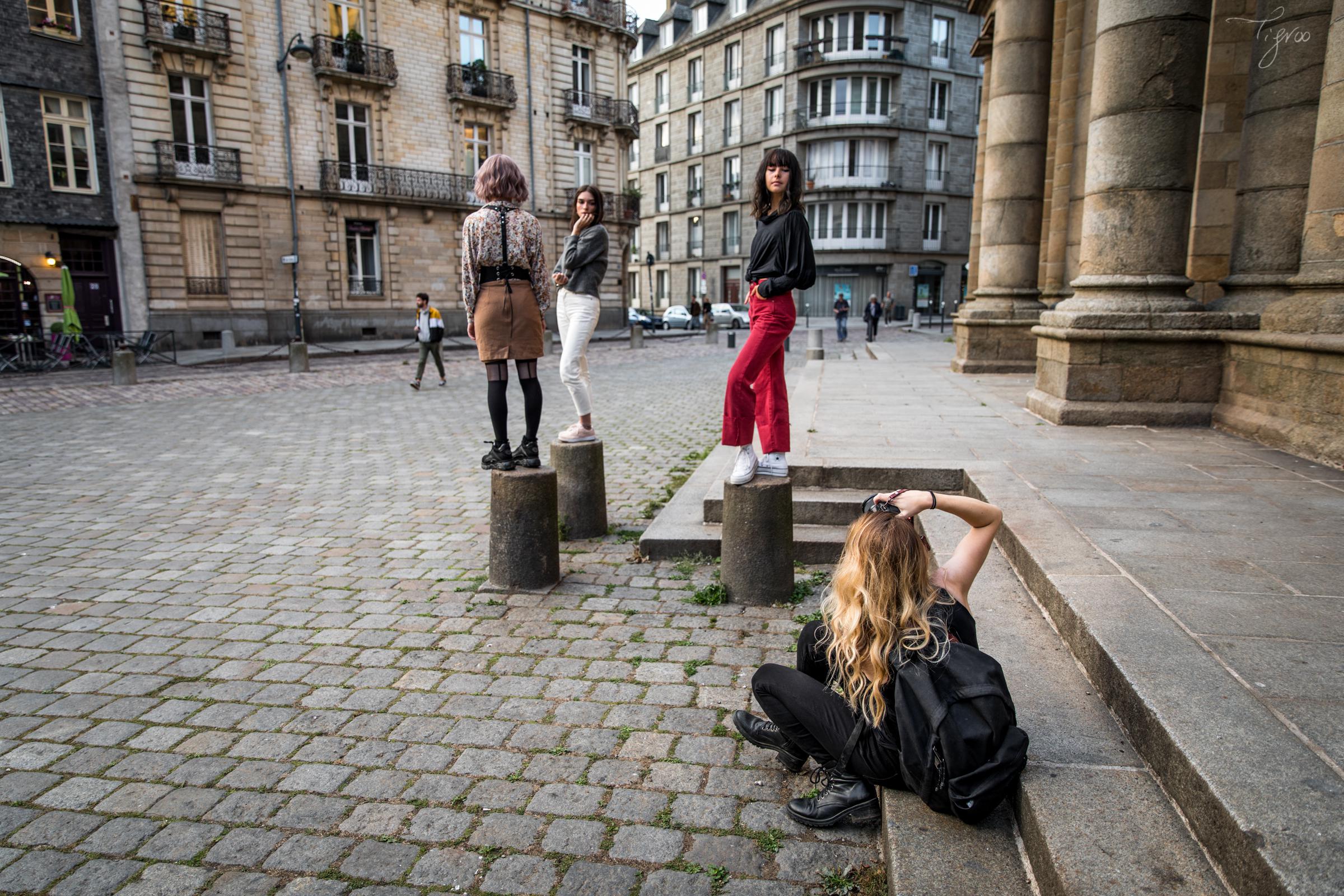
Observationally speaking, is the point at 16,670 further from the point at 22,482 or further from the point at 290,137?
the point at 290,137

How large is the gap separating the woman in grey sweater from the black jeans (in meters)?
3.14

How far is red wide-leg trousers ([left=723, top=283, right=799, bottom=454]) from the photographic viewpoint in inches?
188

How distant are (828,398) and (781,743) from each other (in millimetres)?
7645

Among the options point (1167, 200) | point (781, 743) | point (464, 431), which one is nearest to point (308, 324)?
Result: point (464, 431)

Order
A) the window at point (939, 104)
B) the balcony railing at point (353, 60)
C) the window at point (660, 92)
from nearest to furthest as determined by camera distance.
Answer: the balcony railing at point (353, 60) < the window at point (939, 104) < the window at point (660, 92)

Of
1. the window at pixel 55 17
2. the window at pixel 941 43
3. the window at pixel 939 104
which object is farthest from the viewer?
the window at pixel 939 104

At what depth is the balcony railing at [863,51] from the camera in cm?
4791

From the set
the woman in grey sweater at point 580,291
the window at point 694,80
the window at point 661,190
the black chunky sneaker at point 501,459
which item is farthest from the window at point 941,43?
the black chunky sneaker at point 501,459

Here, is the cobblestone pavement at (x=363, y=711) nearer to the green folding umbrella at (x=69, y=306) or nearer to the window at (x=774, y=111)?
the green folding umbrella at (x=69, y=306)

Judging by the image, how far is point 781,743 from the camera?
3.03 m

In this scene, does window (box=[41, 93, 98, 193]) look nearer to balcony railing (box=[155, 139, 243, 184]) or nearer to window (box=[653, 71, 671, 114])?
balcony railing (box=[155, 139, 243, 184])

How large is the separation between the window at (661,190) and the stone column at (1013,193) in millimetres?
48863

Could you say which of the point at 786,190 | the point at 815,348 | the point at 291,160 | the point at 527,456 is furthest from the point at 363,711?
the point at 291,160

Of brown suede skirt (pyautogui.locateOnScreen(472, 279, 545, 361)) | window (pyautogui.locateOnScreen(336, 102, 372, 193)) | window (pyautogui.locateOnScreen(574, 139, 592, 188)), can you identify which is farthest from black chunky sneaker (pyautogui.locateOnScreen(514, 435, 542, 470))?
window (pyautogui.locateOnScreen(574, 139, 592, 188))
